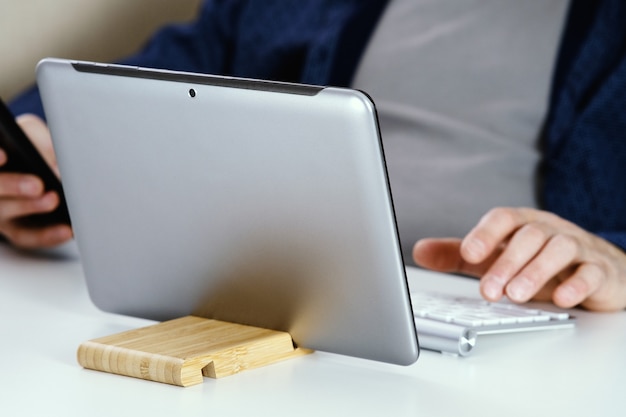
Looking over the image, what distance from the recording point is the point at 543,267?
87cm

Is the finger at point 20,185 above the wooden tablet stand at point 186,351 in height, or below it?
below

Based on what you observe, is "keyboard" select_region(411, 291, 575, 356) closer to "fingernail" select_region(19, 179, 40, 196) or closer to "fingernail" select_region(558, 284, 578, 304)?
"fingernail" select_region(558, 284, 578, 304)

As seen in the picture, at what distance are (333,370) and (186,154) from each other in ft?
0.62

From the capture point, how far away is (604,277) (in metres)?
0.92

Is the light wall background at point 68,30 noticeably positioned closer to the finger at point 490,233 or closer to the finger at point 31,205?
the finger at point 31,205

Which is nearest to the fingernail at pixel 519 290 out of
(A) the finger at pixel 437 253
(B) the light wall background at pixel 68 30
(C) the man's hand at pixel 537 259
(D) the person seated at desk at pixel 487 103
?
(C) the man's hand at pixel 537 259

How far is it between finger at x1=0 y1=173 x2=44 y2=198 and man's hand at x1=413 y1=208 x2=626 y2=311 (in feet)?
1.33

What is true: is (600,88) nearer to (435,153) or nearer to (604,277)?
(435,153)

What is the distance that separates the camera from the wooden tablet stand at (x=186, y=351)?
2.09ft

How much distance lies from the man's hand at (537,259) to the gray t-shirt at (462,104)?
1.03 feet

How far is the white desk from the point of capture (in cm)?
60

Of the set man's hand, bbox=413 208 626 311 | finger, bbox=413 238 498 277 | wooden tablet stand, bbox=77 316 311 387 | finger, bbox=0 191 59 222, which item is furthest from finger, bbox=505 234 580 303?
finger, bbox=0 191 59 222

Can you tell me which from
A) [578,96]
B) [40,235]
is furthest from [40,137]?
[578,96]

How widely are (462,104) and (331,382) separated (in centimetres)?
82
